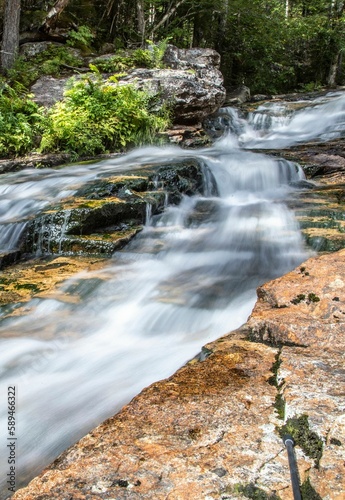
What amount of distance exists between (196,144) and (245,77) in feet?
32.9

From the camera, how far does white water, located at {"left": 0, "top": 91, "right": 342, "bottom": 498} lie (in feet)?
8.90

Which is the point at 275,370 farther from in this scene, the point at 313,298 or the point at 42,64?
the point at 42,64

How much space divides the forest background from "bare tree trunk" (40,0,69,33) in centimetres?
3

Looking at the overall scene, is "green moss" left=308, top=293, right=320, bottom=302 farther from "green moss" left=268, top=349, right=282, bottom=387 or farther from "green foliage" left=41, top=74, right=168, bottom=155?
"green foliage" left=41, top=74, right=168, bottom=155

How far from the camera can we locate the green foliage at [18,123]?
31.2 ft

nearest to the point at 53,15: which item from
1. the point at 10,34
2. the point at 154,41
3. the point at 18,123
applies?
the point at 10,34

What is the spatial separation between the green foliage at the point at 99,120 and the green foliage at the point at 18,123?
14.2 inches

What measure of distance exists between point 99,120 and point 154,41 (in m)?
9.05

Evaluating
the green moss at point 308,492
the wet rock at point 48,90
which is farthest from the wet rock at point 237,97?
the green moss at point 308,492

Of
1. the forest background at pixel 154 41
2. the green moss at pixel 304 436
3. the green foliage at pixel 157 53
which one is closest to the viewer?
the green moss at pixel 304 436

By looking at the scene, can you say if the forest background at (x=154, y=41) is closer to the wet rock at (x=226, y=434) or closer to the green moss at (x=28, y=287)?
the green moss at (x=28, y=287)

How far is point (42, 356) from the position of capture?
3.33m

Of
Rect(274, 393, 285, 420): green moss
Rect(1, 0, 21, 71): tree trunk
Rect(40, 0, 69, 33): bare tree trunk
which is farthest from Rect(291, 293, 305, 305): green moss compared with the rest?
Rect(40, 0, 69, 33): bare tree trunk

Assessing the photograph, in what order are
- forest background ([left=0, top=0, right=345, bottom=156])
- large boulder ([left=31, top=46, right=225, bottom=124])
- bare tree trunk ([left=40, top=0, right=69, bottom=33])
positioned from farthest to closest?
bare tree trunk ([left=40, top=0, right=69, bottom=33]) < large boulder ([left=31, top=46, right=225, bottom=124]) < forest background ([left=0, top=0, right=345, bottom=156])
